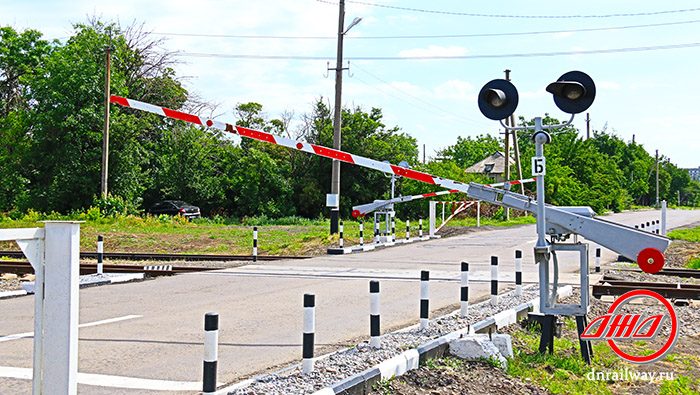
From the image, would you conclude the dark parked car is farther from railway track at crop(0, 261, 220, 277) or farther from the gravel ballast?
the gravel ballast

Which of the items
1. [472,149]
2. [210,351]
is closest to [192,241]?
[210,351]

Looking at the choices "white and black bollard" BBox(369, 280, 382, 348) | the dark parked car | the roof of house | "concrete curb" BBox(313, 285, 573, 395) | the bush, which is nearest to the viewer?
"concrete curb" BBox(313, 285, 573, 395)

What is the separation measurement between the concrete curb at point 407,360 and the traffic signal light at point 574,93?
8.63 ft

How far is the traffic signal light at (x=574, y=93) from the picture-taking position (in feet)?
26.9

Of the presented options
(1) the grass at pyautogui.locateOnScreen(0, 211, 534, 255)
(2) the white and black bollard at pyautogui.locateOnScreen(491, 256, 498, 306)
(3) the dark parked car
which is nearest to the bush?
(1) the grass at pyautogui.locateOnScreen(0, 211, 534, 255)

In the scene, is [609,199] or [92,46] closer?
[92,46]

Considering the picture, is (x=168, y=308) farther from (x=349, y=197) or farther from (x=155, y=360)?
(x=349, y=197)

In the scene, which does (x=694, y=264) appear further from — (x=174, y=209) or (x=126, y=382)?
(x=174, y=209)

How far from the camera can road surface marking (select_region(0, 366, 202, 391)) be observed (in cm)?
655

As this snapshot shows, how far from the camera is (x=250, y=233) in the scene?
31875 mm

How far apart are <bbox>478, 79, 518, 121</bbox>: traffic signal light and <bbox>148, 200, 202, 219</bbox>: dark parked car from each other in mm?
40810

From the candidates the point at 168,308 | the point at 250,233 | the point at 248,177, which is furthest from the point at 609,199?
the point at 168,308

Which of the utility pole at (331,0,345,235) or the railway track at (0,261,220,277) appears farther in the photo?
the utility pole at (331,0,345,235)

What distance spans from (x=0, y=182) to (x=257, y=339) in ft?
145
